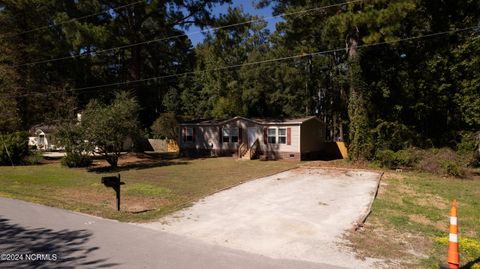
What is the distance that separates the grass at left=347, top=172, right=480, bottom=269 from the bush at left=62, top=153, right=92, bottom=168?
1748cm

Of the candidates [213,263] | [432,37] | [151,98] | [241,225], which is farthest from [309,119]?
[151,98]

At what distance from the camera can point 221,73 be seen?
4112 cm

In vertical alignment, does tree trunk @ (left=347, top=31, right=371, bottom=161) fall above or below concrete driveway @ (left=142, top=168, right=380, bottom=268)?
above

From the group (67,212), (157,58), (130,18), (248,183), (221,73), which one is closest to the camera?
(67,212)

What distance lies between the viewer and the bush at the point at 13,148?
22875mm

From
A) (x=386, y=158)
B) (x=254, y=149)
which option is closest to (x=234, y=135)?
(x=254, y=149)

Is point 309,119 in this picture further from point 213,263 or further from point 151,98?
point 151,98

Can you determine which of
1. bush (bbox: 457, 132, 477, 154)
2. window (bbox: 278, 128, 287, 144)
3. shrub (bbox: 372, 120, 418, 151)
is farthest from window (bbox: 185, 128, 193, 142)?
bush (bbox: 457, 132, 477, 154)

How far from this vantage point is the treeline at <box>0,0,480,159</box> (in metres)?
21.0

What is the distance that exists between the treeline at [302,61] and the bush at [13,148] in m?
1.92

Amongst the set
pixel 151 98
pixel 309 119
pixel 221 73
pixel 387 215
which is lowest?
pixel 387 215

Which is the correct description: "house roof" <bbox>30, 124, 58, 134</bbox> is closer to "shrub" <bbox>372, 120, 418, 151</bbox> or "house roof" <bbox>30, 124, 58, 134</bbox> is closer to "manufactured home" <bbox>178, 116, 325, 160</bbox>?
"manufactured home" <bbox>178, 116, 325, 160</bbox>

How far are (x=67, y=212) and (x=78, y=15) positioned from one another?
2182 cm

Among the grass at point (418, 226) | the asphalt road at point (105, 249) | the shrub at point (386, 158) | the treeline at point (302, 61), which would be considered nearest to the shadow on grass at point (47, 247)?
the asphalt road at point (105, 249)
